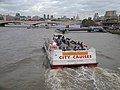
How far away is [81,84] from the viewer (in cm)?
1336

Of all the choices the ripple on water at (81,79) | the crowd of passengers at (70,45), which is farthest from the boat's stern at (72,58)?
the crowd of passengers at (70,45)

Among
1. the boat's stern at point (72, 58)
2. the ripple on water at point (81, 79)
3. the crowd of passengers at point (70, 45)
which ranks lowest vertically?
the ripple on water at point (81, 79)

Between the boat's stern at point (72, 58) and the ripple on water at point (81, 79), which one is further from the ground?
the boat's stern at point (72, 58)

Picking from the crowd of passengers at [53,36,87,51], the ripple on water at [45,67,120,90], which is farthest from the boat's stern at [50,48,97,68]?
the crowd of passengers at [53,36,87,51]

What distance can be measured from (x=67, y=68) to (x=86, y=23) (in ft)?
386

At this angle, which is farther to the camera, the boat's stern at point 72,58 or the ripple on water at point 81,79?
the boat's stern at point 72,58

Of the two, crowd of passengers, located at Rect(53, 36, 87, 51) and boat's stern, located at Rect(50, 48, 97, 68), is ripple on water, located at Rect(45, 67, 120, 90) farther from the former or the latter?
crowd of passengers, located at Rect(53, 36, 87, 51)

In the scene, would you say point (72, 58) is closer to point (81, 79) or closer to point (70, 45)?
point (81, 79)

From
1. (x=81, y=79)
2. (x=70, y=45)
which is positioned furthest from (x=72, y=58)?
(x=70, y=45)

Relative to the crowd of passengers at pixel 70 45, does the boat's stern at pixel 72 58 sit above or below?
below

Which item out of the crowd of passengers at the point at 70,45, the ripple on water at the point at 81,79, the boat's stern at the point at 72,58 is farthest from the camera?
the crowd of passengers at the point at 70,45

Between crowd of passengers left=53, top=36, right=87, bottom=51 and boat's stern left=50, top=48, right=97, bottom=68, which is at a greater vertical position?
crowd of passengers left=53, top=36, right=87, bottom=51

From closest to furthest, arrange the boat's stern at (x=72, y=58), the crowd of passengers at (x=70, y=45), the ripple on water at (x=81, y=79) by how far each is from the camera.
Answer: the ripple on water at (x=81, y=79)
the boat's stern at (x=72, y=58)
the crowd of passengers at (x=70, y=45)

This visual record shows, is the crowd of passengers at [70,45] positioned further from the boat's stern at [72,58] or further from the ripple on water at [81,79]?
the ripple on water at [81,79]
